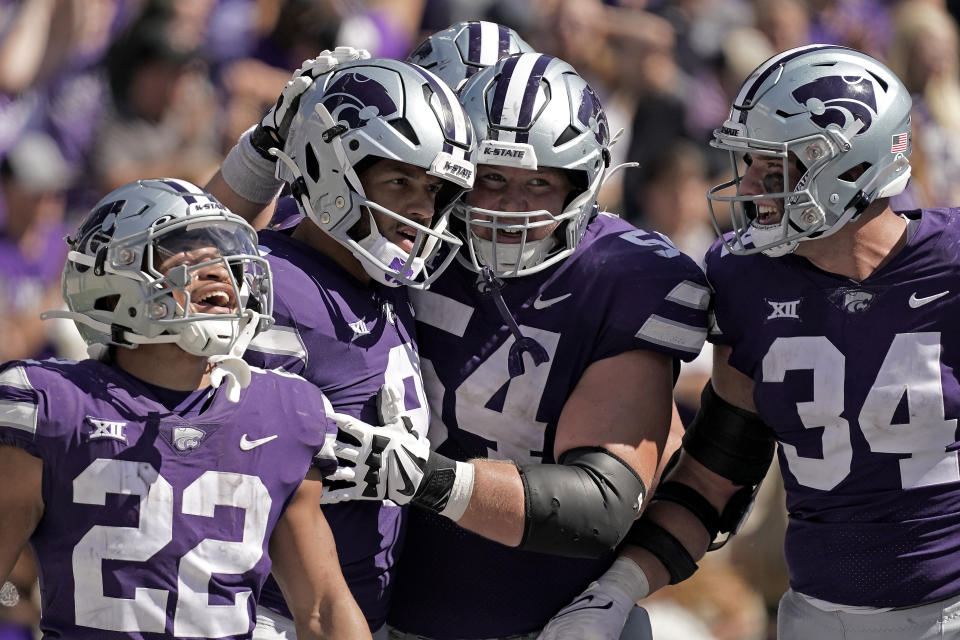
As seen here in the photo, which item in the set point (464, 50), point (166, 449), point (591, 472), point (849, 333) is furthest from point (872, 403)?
point (166, 449)

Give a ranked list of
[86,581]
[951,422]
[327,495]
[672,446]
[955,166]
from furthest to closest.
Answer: [955,166] < [672,446] < [951,422] < [327,495] < [86,581]

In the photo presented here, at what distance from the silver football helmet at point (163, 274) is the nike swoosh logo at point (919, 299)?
66.3 inches

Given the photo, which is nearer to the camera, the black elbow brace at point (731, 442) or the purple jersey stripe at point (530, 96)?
the purple jersey stripe at point (530, 96)

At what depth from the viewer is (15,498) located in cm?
300

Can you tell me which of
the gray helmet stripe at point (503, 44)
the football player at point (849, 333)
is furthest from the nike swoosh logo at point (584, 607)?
the gray helmet stripe at point (503, 44)

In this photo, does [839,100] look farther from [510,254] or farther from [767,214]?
[510,254]

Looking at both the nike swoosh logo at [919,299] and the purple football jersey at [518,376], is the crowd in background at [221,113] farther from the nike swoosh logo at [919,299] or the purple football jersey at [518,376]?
the nike swoosh logo at [919,299]

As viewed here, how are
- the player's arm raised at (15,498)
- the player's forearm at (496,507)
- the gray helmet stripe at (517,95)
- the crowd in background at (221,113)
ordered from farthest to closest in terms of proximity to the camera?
the crowd in background at (221,113) < the gray helmet stripe at (517,95) < the player's forearm at (496,507) < the player's arm raised at (15,498)

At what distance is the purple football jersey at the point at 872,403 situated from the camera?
3.86 metres

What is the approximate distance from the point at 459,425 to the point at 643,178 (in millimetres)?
3947

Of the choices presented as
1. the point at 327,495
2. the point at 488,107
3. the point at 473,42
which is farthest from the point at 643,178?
the point at 327,495

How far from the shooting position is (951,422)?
385cm

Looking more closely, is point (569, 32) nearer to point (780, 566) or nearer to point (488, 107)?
point (780, 566)

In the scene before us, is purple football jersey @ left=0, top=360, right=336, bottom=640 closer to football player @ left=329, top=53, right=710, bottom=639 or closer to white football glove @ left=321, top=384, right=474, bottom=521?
white football glove @ left=321, top=384, right=474, bottom=521
